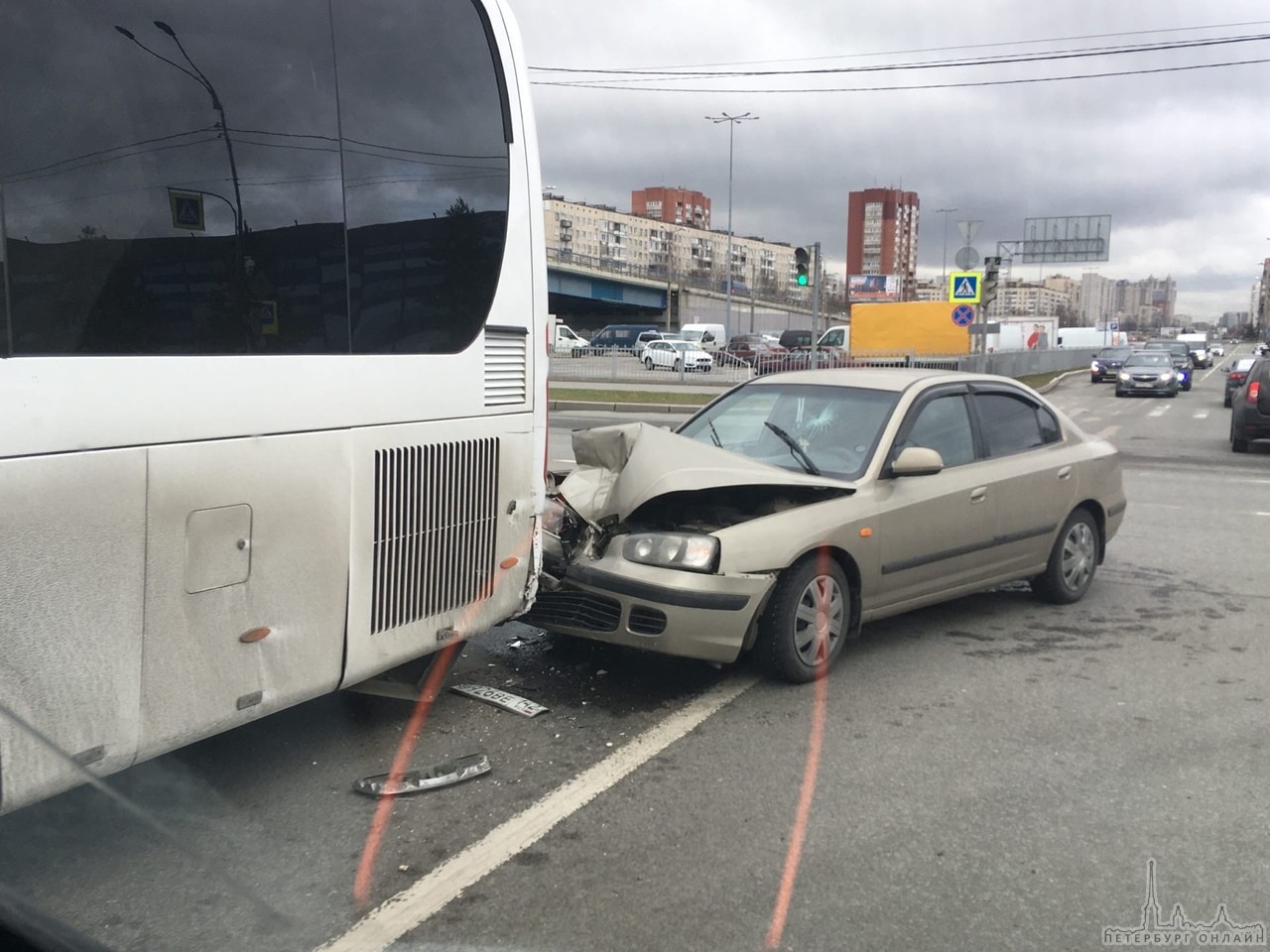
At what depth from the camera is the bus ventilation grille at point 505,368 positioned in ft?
13.6

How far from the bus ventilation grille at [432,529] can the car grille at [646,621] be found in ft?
2.29

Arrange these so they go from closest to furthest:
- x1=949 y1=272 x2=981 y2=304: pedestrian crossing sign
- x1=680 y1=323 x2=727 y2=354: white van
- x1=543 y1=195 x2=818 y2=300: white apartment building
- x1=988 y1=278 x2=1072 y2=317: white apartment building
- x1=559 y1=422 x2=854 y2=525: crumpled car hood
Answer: x1=559 y1=422 x2=854 y2=525: crumpled car hood
x1=949 y1=272 x2=981 y2=304: pedestrian crossing sign
x1=680 y1=323 x2=727 y2=354: white van
x1=543 y1=195 x2=818 y2=300: white apartment building
x1=988 y1=278 x2=1072 y2=317: white apartment building

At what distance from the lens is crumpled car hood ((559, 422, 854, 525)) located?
4918mm

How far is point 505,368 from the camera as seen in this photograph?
4246mm

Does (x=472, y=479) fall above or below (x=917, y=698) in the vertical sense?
above

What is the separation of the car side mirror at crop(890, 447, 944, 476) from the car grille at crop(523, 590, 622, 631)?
65.0 inches

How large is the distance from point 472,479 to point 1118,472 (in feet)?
16.1

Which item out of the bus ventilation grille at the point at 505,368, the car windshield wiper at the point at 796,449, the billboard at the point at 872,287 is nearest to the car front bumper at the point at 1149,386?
the car windshield wiper at the point at 796,449

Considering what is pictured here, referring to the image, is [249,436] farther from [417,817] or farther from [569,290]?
[569,290]

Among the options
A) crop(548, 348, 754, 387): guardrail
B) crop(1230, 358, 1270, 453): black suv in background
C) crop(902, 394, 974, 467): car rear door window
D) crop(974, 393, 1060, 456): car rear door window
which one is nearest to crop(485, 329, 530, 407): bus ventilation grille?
crop(902, 394, 974, 467): car rear door window

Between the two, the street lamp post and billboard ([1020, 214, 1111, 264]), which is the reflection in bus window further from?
billboard ([1020, 214, 1111, 264])

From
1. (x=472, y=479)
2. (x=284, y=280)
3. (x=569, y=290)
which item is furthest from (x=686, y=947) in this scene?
(x=569, y=290)

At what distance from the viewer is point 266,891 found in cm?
307

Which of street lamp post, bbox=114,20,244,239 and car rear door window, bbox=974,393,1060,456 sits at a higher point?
street lamp post, bbox=114,20,244,239
